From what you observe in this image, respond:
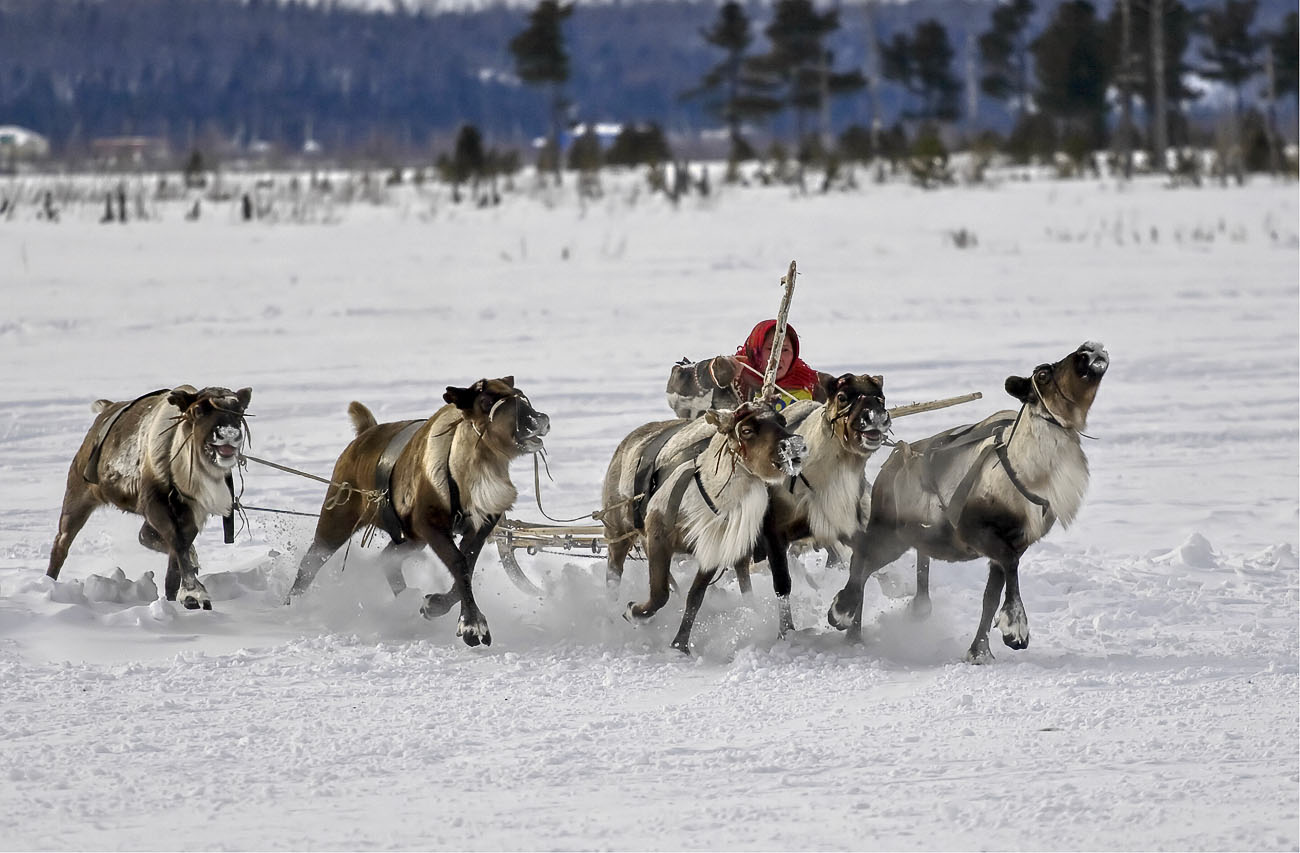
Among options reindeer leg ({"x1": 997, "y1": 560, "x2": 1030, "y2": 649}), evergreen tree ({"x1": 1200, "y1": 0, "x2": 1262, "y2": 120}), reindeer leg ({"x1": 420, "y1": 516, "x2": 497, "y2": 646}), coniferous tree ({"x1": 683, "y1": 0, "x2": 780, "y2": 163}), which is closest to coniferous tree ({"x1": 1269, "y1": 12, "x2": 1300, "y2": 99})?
evergreen tree ({"x1": 1200, "y1": 0, "x2": 1262, "y2": 120})

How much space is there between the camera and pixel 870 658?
7285 millimetres

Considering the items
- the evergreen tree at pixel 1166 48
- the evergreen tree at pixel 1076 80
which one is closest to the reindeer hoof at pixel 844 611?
the evergreen tree at pixel 1166 48

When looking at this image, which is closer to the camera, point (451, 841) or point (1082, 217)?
point (451, 841)

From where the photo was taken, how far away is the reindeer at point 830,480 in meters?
7.00

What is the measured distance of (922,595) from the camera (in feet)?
25.7

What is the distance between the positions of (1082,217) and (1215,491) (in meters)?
18.8

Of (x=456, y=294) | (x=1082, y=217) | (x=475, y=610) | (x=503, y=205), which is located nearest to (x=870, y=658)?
(x=475, y=610)

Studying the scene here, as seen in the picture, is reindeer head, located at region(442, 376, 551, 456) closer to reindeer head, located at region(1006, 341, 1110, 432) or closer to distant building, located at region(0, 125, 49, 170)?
reindeer head, located at region(1006, 341, 1110, 432)

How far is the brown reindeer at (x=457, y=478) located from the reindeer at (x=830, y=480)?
1074mm

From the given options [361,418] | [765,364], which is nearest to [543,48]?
[765,364]

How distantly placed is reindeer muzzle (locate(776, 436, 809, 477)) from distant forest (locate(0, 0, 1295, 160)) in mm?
121433

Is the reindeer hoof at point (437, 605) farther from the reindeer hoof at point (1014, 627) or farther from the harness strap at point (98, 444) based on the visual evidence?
the reindeer hoof at point (1014, 627)

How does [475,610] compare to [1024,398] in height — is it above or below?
below

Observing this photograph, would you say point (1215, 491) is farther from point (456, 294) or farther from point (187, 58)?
point (187, 58)
